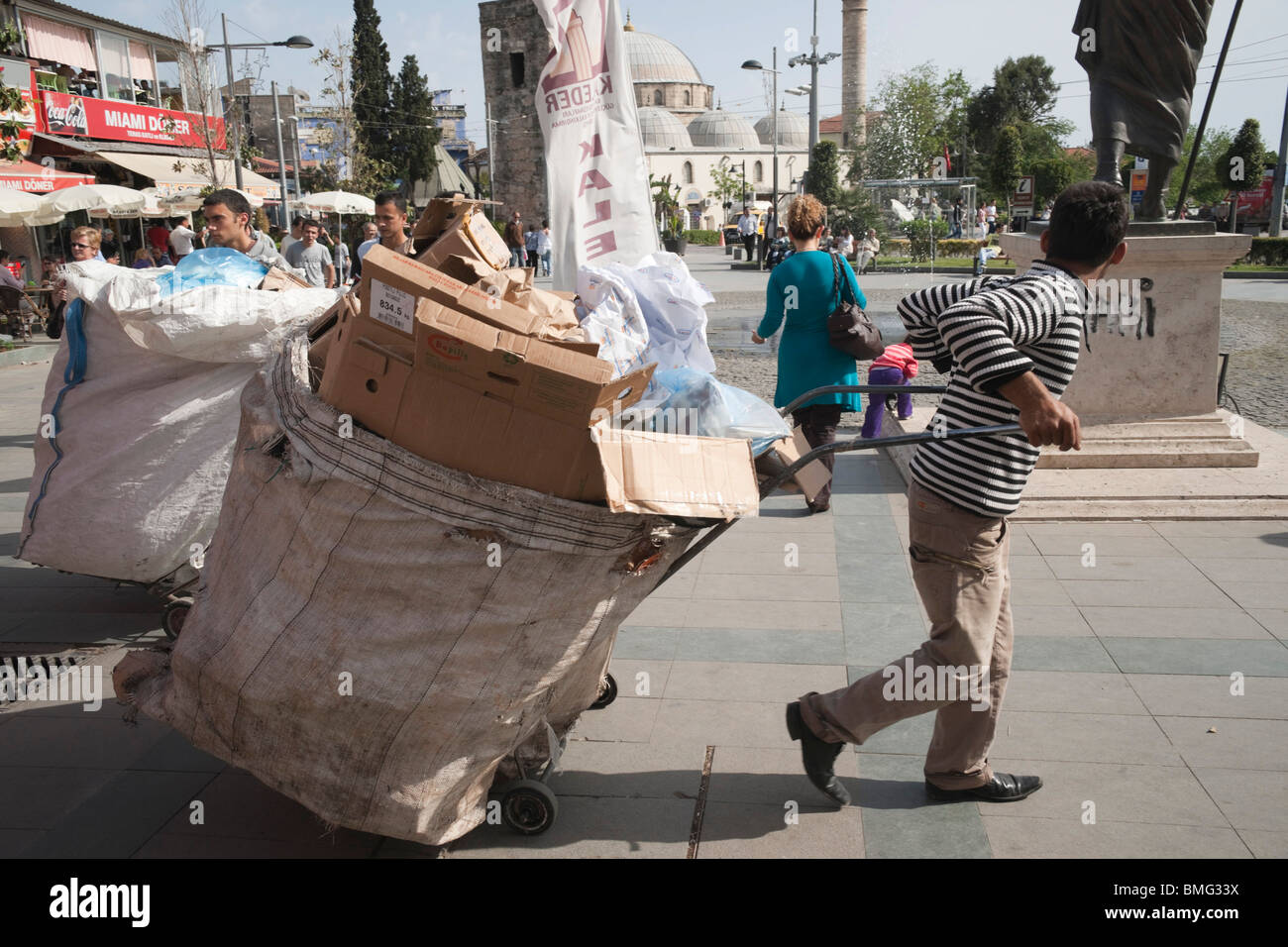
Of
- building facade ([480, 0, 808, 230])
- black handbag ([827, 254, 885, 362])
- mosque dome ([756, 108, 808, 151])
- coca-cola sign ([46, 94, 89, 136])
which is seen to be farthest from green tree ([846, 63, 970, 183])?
mosque dome ([756, 108, 808, 151])

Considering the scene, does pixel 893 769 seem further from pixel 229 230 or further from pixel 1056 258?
pixel 229 230

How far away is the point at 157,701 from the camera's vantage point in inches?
117

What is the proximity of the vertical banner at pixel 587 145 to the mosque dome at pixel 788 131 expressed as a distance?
3959 inches

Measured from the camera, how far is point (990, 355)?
2.67 m

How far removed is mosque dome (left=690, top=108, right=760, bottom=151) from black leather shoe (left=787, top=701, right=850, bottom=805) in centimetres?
9661

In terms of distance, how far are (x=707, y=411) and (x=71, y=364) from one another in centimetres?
299

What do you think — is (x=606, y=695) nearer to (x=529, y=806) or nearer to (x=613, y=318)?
(x=529, y=806)

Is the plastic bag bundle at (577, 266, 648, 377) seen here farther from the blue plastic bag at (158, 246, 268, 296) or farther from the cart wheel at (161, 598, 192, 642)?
the cart wheel at (161, 598, 192, 642)

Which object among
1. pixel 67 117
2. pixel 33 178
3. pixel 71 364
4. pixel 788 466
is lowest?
pixel 788 466

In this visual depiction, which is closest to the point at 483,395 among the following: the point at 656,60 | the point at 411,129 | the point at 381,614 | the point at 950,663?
the point at 381,614

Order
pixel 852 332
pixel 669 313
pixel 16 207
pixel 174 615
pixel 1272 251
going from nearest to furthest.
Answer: pixel 669 313
pixel 174 615
pixel 852 332
pixel 16 207
pixel 1272 251

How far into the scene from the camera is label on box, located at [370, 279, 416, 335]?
2.42m

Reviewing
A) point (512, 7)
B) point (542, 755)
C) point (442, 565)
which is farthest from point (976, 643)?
point (512, 7)

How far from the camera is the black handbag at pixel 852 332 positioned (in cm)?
592
